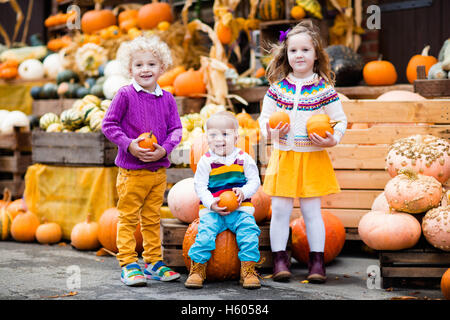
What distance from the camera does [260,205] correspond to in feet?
13.4

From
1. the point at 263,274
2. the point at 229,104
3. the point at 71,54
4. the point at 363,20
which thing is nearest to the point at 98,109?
the point at 229,104

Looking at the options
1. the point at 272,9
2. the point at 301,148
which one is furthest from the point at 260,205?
the point at 272,9

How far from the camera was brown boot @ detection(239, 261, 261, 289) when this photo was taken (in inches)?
139

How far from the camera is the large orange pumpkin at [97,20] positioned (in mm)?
7996

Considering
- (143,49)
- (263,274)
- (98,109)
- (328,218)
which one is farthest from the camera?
(98,109)

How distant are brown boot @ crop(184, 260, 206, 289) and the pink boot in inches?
26.0

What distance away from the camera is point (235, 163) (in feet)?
12.0

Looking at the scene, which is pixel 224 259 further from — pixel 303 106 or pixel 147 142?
pixel 303 106

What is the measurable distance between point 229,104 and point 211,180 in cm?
234

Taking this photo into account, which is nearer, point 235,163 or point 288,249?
point 235,163

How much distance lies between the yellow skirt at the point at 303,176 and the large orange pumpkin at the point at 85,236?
1844 mm

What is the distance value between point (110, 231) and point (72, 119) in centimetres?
138

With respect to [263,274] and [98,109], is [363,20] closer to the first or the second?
[98,109]

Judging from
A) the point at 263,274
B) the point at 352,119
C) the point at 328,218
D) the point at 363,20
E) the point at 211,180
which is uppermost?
the point at 363,20
